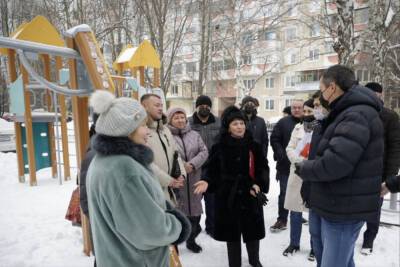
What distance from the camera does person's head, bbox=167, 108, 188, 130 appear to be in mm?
3529

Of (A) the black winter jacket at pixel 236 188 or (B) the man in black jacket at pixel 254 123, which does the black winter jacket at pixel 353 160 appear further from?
(B) the man in black jacket at pixel 254 123

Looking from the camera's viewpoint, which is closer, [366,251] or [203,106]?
[366,251]

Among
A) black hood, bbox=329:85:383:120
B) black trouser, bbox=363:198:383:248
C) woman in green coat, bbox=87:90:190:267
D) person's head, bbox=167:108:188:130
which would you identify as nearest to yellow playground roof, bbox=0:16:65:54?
person's head, bbox=167:108:188:130

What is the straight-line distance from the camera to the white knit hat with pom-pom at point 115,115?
4.90 feet

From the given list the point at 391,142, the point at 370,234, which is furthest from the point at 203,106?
the point at 370,234

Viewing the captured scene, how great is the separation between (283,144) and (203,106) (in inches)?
48.3

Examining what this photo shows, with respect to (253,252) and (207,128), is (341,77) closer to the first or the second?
(253,252)

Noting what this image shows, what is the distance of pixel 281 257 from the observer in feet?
11.3

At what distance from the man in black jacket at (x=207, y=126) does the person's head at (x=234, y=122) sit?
1110 mm

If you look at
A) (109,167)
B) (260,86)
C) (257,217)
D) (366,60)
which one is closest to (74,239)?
(257,217)

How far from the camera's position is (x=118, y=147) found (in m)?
1.49

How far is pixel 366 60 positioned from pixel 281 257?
17.6 metres

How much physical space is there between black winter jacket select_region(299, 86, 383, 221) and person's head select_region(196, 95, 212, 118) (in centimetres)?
218

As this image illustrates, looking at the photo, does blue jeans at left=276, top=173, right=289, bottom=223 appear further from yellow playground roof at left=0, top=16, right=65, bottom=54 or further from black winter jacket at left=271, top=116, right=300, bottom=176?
yellow playground roof at left=0, top=16, right=65, bottom=54
